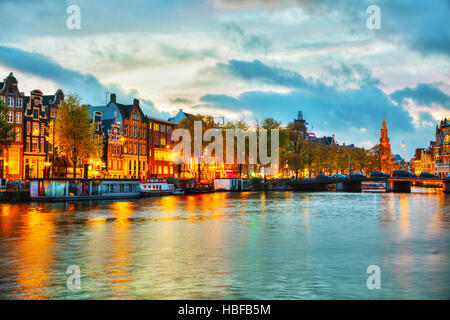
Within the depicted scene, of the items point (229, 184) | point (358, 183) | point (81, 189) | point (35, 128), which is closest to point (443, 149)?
point (358, 183)

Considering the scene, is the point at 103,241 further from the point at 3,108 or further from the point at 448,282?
the point at 3,108

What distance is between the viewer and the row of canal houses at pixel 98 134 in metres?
86.0

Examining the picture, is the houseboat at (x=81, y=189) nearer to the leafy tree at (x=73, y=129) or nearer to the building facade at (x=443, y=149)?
the leafy tree at (x=73, y=129)

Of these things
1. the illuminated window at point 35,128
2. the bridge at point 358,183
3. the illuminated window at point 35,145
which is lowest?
the bridge at point 358,183

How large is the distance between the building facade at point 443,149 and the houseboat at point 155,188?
411 feet

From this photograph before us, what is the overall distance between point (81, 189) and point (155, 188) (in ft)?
69.1

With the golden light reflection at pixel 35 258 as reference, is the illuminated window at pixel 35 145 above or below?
above

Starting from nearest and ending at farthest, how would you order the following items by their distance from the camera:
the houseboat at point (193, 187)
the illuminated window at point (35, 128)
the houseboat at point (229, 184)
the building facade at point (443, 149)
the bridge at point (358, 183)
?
the illuminated window at point (35, 128) → the houseboat at point (193, 187) → the houseboat at point (229, 184) → the bridge at point (358, 183) → the building facade at point (443, 149)

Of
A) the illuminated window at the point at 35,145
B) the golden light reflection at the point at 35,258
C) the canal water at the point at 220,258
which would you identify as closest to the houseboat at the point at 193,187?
the illuminated window at the point at 35,145

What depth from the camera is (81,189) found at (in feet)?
244

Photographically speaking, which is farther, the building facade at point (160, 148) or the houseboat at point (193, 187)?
the building facade at point (160, 148)

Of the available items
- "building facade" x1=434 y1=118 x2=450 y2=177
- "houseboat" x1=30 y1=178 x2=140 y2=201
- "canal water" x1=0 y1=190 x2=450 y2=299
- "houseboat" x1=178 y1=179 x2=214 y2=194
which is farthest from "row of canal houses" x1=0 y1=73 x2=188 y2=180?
"building facade" x1=434 y1=118 x2=450 y2=177

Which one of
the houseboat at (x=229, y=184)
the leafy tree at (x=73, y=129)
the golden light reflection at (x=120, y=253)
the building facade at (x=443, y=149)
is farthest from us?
the building facade at (x=443, y=149)

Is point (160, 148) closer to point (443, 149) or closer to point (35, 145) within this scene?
point (35, 145)
